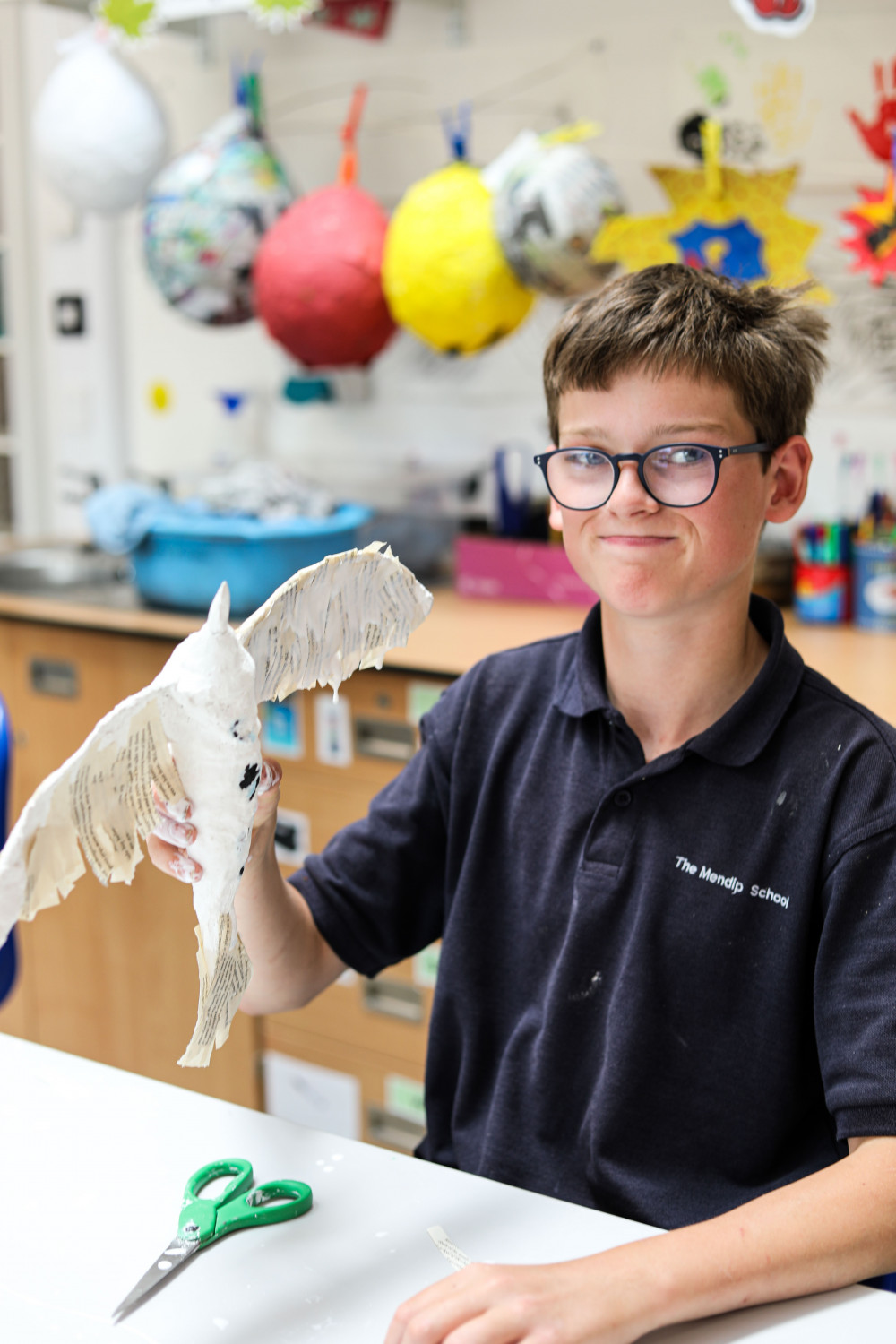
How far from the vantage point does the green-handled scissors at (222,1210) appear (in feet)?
2.33

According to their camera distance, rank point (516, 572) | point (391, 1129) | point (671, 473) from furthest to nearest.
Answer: point (516, 572), point (391, 1129), point (671, 473)

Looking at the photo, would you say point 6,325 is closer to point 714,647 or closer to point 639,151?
point 639,151

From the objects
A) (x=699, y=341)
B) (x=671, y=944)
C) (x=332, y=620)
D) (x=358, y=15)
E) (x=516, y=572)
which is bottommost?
(x=671, y=944)

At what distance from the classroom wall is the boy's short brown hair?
42.3 inches

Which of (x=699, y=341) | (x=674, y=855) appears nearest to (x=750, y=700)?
(x=674, y=855)

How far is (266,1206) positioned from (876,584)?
1.31 m

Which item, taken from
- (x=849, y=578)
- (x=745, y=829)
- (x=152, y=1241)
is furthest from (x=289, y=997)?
(x=849, y=578)

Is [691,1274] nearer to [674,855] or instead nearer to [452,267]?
[674,855]

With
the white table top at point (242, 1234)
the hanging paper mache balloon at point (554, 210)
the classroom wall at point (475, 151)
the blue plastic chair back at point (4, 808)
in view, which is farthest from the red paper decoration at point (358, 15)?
the white table top at point (242, 1234)

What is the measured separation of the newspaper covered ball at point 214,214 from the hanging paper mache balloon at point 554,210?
395mm

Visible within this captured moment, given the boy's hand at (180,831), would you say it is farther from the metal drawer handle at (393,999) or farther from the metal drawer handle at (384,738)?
the metal drawer handle at (393,999)

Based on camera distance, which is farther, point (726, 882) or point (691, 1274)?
point (726, 882)

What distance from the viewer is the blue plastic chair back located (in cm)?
140

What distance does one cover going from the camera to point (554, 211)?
1.69m
